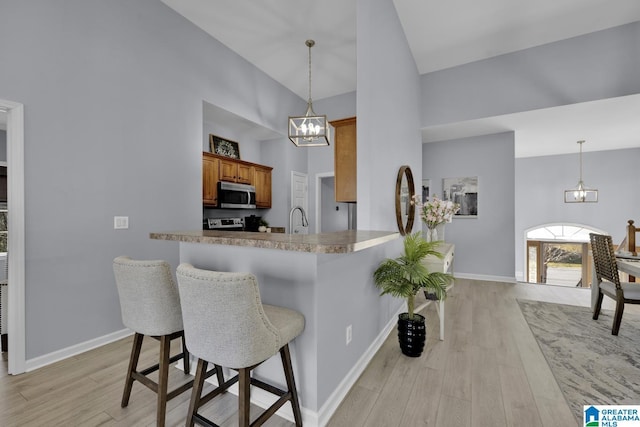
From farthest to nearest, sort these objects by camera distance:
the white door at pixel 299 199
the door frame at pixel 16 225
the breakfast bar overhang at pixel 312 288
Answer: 1. the white door at pixel 299 199
2. the door frame at pixel 16 225
3. the breakfast bar overhang at pixel 312 288

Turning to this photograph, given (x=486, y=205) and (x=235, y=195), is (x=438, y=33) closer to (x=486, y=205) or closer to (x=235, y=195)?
(x=486, y=205)

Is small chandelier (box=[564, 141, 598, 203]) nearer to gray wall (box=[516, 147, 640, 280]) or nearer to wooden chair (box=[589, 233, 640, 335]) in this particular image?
gray wall (box=[516, 147, 640, 280])

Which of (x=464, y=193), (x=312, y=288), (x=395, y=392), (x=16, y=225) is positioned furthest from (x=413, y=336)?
(x=464, y=193)

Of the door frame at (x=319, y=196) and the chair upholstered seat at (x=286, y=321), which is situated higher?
the door frame at (x=319, y=196)

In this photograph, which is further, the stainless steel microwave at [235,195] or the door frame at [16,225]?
the stainless steel microwave at [235,195]

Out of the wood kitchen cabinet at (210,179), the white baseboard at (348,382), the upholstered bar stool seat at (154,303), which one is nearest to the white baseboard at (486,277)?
the white baseboard at (348,382)

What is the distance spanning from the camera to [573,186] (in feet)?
23.7

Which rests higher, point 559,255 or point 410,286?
point 410,286

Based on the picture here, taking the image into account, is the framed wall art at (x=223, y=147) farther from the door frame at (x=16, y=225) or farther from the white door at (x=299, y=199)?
the door frame at (x=16, y=225)

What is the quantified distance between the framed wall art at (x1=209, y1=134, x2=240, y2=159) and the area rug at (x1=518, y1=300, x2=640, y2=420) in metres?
4.83

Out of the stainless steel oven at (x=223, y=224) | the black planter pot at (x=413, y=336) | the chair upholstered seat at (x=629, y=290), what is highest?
the stainless steel oven at (x=223, y=224)

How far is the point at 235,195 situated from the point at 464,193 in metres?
4.24

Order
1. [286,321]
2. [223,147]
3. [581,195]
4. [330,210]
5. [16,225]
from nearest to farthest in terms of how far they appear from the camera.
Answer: [286,321] → [16,225] → [223,147] → [581,195] → [330,210]

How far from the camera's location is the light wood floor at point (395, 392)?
1665 mm
